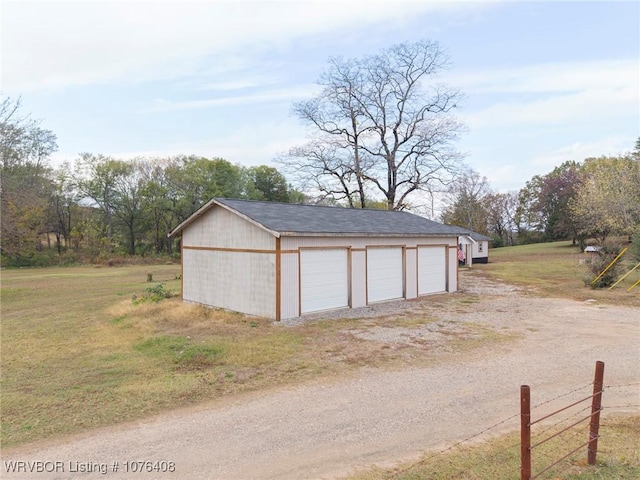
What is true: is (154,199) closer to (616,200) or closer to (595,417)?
(616,200)

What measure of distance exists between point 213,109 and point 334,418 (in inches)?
915

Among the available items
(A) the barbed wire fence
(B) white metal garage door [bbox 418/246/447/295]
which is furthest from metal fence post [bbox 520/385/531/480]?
(B) white metal garage door [bbox 418/246/447/295]

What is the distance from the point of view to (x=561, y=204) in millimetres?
43375

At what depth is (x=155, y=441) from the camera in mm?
4859

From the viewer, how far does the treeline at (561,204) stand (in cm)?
2670

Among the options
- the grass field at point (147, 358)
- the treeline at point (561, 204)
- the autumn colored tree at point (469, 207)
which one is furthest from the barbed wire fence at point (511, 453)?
the autumn colored tree at point (469, 207)

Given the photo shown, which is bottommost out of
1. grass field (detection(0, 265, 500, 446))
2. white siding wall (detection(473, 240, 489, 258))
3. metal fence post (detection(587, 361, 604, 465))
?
grass field (detection(0, 265, 500, 446))

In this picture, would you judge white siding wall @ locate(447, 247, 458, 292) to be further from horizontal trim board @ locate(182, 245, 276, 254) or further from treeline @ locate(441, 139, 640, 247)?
treeline @ locate(441, 139, 640, 247)

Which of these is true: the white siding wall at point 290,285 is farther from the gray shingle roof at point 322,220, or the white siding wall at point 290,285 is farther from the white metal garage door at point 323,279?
the gray shingle roof at point 322,220

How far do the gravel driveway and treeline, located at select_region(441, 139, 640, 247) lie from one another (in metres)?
18.3

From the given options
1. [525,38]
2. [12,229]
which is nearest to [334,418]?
[525,38]

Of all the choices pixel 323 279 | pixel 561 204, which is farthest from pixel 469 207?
pixel 323 279

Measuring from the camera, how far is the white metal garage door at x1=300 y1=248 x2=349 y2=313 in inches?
509

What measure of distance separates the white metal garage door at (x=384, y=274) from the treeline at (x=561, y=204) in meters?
14.2
